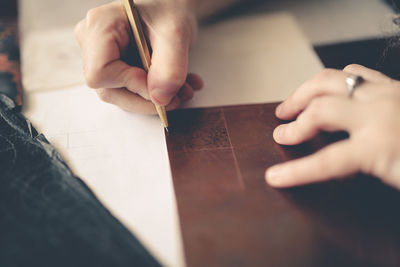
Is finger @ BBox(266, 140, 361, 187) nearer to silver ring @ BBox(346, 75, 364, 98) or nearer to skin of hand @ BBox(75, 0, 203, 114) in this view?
silver ring @ BBox(346, 75, 364, 98)

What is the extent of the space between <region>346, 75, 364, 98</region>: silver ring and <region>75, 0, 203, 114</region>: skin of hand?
0.30m

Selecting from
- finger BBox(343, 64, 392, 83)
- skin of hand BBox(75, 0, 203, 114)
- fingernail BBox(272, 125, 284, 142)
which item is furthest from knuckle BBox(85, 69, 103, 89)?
finger BBox(343, 64, 392, 83)

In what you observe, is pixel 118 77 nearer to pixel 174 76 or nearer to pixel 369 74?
pixel 174 76

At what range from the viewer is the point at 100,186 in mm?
562

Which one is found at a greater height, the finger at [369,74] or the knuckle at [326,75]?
the knuckle at [326,75]

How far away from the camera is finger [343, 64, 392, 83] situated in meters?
0.59

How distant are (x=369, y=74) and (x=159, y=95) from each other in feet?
1.34

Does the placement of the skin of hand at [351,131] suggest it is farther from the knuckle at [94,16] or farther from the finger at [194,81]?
the knuckle at [94,16]

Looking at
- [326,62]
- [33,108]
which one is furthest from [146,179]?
[326,62]

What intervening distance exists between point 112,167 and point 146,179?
0.07 metres

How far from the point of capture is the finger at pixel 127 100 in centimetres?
65

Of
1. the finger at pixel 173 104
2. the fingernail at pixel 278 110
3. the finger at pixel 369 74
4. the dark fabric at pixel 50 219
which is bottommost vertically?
the dark fabric at pixel 50 219

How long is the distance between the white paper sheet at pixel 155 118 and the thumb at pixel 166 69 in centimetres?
10

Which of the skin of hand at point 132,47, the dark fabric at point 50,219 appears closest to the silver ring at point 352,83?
the skin of hand at point 132,47
